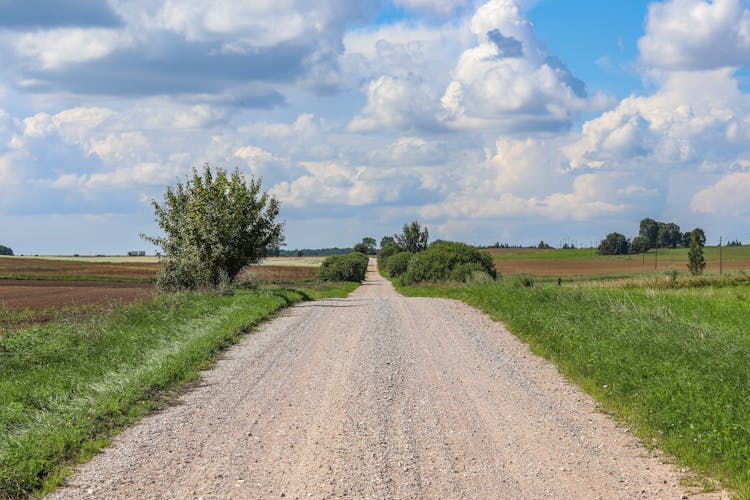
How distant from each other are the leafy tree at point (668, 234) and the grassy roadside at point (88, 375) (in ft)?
535

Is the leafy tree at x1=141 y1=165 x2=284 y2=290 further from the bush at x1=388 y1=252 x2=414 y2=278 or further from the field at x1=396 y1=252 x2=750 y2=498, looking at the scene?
the bush at x1=388 y1=252 x2=414 y2=278

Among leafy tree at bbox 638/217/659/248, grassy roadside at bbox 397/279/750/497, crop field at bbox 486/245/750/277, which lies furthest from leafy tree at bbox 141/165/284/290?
leafy tree at bbox 638/217/659/248

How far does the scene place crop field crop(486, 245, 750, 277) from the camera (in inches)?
3957

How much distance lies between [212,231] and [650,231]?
514 ft

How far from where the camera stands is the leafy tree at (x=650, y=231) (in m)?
169

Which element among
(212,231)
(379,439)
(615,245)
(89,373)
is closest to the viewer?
(379,439)

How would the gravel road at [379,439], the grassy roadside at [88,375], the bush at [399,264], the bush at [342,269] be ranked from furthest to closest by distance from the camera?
the bush at [399,264] → the bush at [342,269] → the grassy roadside at [88,375] → the gravel road at [379,439]

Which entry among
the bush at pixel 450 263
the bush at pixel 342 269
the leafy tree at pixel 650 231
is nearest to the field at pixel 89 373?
the bush at pixel 450 263

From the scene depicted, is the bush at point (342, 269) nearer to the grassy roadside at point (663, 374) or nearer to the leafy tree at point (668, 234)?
the grassy roadside at point (663, 374)

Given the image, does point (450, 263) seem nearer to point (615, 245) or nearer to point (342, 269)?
point (342, 269)

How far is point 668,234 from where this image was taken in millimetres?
168750

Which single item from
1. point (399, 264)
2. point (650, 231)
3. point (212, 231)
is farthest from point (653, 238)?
point (212, 231)

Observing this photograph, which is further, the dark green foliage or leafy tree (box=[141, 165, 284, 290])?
the dark green foliage

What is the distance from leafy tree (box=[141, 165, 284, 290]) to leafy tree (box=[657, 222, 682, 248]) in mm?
152181
